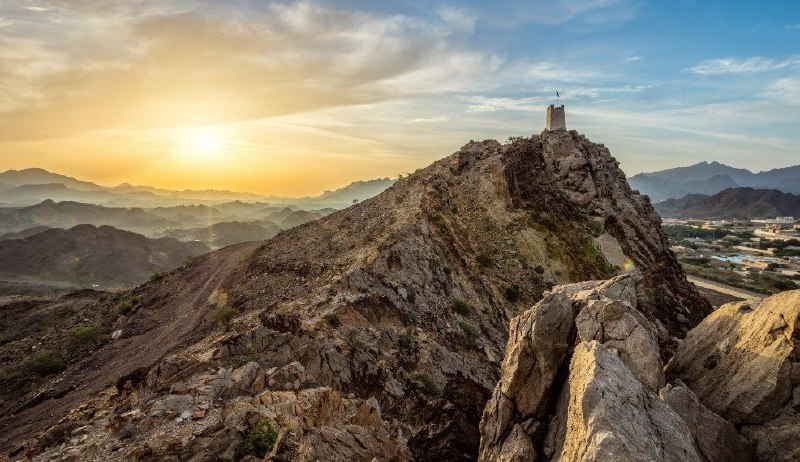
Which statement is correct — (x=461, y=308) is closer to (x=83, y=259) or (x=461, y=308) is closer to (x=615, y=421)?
(x=615, y=421)

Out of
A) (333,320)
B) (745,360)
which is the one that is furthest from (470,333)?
(745,360)

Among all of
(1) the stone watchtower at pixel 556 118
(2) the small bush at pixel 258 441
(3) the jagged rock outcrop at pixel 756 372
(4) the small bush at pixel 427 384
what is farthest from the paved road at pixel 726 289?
(2) the small bush at pixel 258 441

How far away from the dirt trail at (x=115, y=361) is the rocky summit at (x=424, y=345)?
0.59ft

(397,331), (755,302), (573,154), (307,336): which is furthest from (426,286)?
(573,154)

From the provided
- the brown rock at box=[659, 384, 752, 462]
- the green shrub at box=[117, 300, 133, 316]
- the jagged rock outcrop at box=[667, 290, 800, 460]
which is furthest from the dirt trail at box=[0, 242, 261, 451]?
the jagged rock outcrop at box=[667, 290, 800, 460]

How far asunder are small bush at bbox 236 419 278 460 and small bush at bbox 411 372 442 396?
10077 mm

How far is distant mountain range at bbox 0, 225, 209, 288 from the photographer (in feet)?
418

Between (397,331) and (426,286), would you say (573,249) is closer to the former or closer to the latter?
(426,286)

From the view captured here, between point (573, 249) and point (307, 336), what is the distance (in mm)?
29763

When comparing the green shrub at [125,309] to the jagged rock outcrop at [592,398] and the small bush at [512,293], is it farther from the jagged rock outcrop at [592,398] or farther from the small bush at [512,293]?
the jagged rock outcrop at [592,398]

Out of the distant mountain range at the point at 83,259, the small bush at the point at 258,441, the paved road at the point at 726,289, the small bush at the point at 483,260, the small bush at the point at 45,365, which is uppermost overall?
the small bush at the point at 483,260

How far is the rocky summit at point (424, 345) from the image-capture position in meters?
11.4

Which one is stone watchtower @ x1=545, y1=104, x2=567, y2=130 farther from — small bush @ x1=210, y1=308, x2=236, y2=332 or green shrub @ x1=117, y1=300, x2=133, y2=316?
green shrub @ x1=117, y1=300, x2=133, y2=316

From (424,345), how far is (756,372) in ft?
56.6
